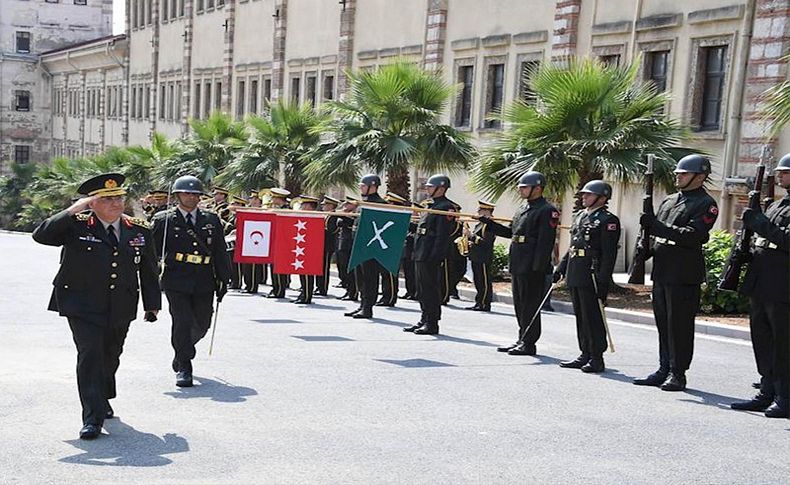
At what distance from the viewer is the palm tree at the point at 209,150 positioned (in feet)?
102

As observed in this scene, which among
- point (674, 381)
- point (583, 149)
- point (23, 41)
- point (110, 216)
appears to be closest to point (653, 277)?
point (674, 381)

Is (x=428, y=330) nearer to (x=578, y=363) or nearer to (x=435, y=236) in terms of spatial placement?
(x=435, y=236)

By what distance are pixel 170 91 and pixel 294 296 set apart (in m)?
37.0

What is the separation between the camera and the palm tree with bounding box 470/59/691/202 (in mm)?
17844

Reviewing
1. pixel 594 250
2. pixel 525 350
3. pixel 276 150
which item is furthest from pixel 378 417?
pixel 276 150

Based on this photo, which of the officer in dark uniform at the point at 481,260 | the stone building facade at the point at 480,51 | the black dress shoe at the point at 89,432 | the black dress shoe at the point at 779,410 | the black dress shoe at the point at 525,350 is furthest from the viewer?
the stone building facade at the point at 480,51

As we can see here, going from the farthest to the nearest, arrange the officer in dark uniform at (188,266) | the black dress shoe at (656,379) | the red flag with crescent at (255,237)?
the red flag with crescent at (255,237) < the black dress shoe at (656,379) < the officer in dark uniform at (188,266)

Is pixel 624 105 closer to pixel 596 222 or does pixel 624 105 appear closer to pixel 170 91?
pixel 596 222

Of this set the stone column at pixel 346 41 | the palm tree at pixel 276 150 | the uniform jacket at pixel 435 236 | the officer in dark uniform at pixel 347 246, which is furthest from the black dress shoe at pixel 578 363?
the stone column at pixel 346 41

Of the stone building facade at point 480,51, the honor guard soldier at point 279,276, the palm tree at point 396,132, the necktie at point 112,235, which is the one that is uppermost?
the stone building facade at point 480,51

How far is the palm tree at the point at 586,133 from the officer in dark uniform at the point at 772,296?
28.1 ft

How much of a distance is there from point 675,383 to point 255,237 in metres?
6.40

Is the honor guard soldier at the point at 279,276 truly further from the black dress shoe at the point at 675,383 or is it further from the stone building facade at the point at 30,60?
the stone building facade at the point at 30,60

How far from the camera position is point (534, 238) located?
38.5ft
